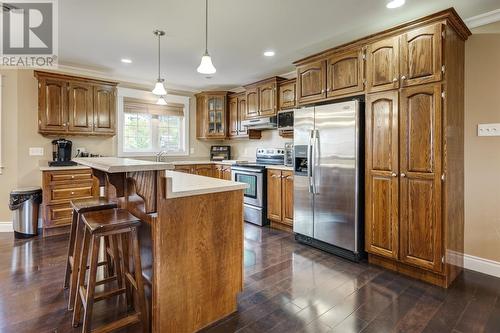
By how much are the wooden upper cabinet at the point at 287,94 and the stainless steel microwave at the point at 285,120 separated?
148mm

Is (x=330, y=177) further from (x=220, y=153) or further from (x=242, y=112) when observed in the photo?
(x=220, y=153)

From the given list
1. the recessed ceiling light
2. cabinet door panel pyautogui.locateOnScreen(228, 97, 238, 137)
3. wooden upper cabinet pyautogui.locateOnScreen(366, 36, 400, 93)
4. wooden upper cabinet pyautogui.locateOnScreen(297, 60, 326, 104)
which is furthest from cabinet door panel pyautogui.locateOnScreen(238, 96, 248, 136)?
the recessed ceiling light

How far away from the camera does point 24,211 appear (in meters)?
3.75

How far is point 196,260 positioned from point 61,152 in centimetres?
356

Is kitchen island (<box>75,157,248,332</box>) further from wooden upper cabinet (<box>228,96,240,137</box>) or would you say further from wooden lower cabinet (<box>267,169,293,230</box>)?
wooden upper cabinet (<box>228,96,240,137</box>)

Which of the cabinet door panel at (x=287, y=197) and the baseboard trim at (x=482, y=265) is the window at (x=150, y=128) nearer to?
the cabinet door panel at (x=287, y=197)

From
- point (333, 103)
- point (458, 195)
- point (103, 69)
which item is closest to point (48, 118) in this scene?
point (103, 69)

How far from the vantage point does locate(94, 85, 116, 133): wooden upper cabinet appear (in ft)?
14.6

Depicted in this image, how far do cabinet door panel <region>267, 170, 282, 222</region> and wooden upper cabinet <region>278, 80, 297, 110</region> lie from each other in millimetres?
1118

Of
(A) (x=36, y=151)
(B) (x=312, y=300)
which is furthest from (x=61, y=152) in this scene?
(B) (x=312, y=300)

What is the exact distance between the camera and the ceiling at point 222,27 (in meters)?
2.53

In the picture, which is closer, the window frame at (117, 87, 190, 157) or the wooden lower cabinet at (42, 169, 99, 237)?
the wooden lower cabinet at (42, 169, 99, 237)

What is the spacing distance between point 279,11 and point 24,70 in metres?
3.91

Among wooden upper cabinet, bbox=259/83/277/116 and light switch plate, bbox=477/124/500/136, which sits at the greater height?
wooden upper cabinet, bbox=259/83/277/116
